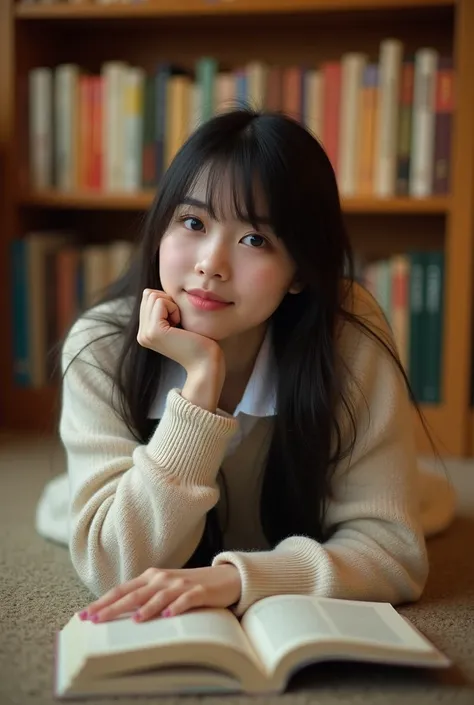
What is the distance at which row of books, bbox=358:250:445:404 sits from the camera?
2133 millimetres

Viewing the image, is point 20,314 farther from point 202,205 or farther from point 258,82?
point 202,205

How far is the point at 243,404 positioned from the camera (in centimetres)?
121

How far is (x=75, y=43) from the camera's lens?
95.3 inches

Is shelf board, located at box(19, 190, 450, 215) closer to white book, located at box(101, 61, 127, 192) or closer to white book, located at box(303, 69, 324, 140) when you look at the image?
white book, located at box(101, 61, 127, 192)

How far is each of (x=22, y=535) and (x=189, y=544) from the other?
448mm

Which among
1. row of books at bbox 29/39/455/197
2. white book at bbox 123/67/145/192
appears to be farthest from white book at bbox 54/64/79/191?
white book at bbox 123/67/145/192

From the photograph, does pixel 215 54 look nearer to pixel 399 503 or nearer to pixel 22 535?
pixel 22 535

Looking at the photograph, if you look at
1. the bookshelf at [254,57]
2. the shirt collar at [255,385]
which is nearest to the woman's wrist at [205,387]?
the shirt collar at [255,385]

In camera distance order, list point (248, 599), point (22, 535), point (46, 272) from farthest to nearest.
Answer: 1. point (46, 272)
2. point (22, 535)
3. point (248, 599)

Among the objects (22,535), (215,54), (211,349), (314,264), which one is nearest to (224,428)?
(211,349)

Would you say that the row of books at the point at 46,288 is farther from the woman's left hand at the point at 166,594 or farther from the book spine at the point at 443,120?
the woman's left hand at the point at 166,594

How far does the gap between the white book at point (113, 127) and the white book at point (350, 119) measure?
0.48m

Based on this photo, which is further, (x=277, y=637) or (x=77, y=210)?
(x=77, y=210)

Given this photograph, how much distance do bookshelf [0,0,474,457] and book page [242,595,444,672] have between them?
1.11m
